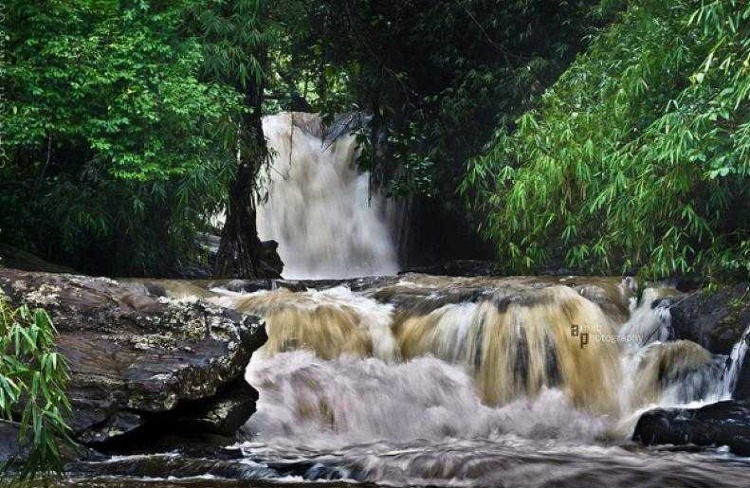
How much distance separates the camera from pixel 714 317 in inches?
319

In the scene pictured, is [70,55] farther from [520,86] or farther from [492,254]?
[492,254]

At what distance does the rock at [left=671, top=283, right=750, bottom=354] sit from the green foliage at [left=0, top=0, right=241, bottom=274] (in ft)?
18.5

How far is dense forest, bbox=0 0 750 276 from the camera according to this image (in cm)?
817

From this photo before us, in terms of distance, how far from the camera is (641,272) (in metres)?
8.34

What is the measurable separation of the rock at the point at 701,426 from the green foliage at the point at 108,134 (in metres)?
5.98

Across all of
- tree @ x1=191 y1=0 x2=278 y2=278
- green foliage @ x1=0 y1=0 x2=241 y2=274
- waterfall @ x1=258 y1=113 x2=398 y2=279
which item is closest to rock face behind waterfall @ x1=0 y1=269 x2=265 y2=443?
green foliage @ x1=0 y1=0 x2=241 y2=274

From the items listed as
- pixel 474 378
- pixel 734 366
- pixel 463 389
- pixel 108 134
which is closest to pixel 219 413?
pixel 463 389

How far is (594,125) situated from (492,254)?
18.8ft

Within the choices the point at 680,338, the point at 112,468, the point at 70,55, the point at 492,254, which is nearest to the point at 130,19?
the point at 70,55

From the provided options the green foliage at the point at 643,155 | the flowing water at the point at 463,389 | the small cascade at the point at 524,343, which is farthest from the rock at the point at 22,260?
the green foliage at the point at 643,155

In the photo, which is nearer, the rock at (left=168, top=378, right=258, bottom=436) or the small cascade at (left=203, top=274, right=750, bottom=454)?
the rock at (left=168, top=378, right=258, bottom=436)

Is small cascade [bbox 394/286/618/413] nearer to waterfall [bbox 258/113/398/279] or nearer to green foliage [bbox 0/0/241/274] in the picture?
green foliage [bbox 0/0/241/274]

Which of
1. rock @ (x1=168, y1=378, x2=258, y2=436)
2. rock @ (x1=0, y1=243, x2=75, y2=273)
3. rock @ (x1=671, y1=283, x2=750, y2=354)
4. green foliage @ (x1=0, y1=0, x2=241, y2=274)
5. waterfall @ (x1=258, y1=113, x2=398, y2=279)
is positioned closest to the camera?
rock @ (x1=168, y1=378, x2=258, y2=436)

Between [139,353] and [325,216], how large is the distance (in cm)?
1083
